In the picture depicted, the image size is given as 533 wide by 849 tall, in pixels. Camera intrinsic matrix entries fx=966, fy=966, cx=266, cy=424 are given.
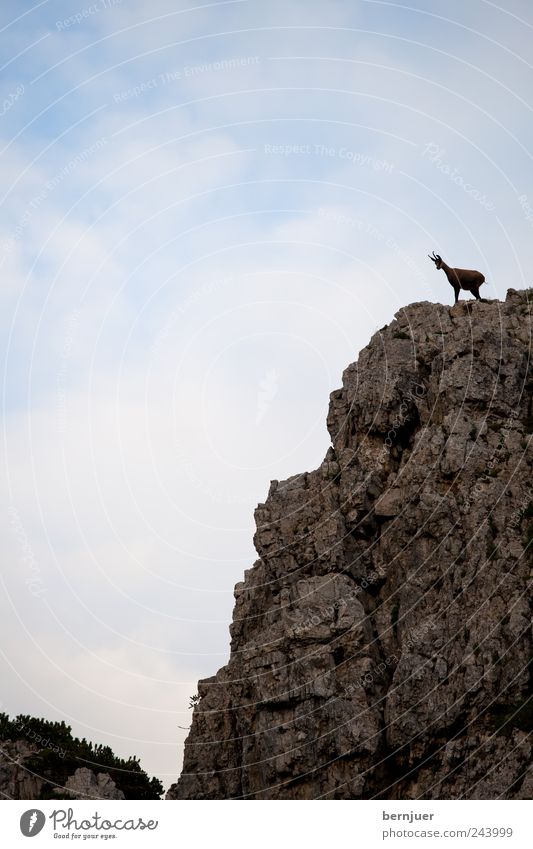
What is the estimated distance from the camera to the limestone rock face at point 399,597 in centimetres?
5150

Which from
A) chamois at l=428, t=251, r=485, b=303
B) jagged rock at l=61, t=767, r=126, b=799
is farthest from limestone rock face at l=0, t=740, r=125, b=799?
chamois at l=428, t=251, r=485, b=303

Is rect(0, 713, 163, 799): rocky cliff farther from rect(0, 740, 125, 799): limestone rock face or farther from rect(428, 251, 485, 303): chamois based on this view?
rect(428, 251, 485, 303): chamois

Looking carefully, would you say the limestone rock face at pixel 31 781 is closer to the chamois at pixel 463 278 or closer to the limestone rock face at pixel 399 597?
the limestone rock face at pixel 399 597

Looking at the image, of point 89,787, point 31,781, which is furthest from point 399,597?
point 31,781

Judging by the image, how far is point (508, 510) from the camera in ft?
187

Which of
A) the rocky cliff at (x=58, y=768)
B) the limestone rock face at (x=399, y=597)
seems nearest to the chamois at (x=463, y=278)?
the limestone rock face at (x=399, y=597)

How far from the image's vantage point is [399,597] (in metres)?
57.2

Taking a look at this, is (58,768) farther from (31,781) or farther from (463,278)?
(463,278)

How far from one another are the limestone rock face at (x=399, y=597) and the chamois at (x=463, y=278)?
8.54 ft

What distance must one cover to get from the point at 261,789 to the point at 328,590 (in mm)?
11898

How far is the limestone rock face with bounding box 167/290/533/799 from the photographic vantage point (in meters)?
51.5

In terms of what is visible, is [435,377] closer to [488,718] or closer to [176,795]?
[488,718]

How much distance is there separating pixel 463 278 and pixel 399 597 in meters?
24.8
